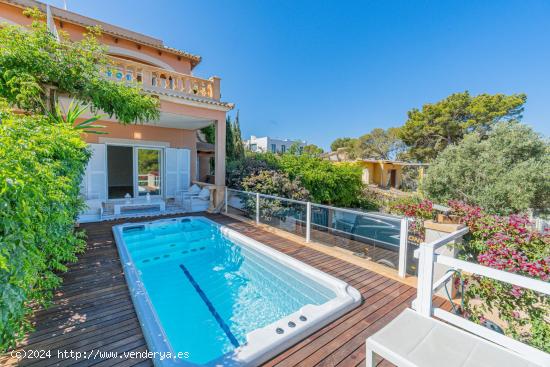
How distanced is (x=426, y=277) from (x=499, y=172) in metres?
8.94

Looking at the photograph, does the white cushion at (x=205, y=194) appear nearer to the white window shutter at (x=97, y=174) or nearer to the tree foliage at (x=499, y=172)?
the white window shutter at (x=97, y=174)

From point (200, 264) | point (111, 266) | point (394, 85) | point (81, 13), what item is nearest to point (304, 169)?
point (200, 264)

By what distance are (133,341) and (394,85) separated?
2654 cm

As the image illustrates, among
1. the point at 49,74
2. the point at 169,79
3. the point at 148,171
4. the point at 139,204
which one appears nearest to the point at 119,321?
the point at 49,74

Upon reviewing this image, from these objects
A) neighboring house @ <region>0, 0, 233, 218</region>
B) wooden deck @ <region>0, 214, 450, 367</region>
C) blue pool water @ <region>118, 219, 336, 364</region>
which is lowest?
blue pool water @ <region>118, 219, 336, 364</region>

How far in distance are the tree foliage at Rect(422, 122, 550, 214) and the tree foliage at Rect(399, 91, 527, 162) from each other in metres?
13.0

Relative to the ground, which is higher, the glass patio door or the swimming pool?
the glass patio door

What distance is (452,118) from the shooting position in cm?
2467

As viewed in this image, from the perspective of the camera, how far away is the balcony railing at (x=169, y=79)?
8.10 meters

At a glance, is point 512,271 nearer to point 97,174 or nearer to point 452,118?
point 97,174

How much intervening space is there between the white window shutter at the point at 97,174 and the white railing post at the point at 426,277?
10.6 m

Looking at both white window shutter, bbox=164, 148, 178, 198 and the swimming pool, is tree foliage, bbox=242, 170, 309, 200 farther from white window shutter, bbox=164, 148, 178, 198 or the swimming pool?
white window shutter, bbox=164, 148, 178, 198

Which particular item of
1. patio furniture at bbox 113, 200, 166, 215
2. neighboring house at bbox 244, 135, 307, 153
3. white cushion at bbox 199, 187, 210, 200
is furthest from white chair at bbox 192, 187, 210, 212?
neighboring house at bbox 244, 135, 307, 153

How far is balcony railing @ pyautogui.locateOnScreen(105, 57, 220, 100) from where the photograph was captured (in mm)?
8102
